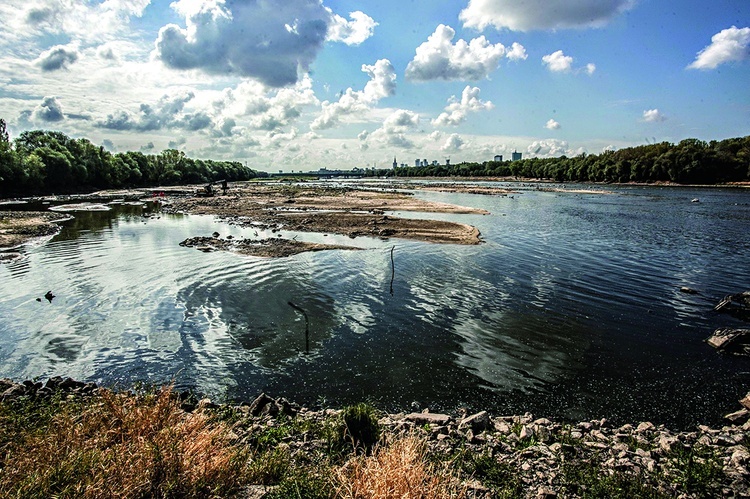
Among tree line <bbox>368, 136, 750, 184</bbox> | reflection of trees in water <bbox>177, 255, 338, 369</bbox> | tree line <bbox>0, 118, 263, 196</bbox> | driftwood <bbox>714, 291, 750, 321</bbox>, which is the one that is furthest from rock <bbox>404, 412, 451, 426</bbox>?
tree line <bbox>368, 136, 750, 184</bbox>

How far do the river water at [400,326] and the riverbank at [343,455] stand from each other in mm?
1760

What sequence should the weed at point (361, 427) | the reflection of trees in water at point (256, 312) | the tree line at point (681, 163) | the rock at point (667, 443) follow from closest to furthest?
the weed at point (361, 427)
the rock at point (667, 443)
the reflection of trees in water at point (256, 312)
the tree line at point (681, 163)

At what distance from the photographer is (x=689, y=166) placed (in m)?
130

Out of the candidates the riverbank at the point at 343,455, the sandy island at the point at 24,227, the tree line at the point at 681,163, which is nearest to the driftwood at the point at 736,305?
the riverbank at the point at 343,455

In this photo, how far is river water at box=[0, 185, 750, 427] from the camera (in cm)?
1192

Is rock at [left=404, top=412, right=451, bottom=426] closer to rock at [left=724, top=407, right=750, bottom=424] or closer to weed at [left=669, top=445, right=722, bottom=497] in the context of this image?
weed at [left=669, top=445, right=722, bottom=497]

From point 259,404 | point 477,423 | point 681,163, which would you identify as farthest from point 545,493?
point 681,163

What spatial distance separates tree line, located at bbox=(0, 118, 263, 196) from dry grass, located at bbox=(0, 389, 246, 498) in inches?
3718

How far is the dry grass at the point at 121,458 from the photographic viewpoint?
5625 mm

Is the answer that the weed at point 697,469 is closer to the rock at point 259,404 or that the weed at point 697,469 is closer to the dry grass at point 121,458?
the dry grass at point 121,458

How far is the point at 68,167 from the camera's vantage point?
92.3m

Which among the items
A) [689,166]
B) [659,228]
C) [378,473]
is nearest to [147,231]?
[378,473]

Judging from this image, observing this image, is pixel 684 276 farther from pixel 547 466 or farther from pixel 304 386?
pixel 304 386

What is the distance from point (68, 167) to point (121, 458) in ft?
367
